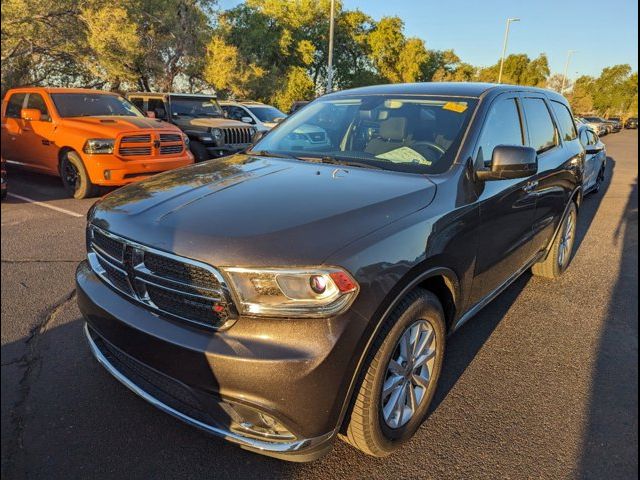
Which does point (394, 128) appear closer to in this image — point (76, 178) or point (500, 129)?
point (500, 129)

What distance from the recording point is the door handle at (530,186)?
3.38 meters

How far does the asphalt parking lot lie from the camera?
215cm

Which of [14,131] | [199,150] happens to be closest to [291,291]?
[14,131]

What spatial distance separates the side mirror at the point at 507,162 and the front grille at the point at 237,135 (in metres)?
8.97

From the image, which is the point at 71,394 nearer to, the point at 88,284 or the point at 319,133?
the point at 88,284

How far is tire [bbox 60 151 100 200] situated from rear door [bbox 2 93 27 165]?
1510 mm

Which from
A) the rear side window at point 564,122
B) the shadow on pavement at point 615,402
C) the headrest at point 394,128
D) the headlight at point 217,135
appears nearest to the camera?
the shadow on pavement at point 615,402

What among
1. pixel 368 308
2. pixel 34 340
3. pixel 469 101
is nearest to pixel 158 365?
pixel 368 308

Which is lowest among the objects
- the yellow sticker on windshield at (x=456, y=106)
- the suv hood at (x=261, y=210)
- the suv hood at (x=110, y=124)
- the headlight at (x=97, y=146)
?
the headlight at (x=97, y=146)

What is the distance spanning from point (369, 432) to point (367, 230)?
93cm

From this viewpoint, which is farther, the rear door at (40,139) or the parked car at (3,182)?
the rear door at (40,139)

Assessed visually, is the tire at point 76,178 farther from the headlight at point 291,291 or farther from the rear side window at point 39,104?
the headlight at point 291,291

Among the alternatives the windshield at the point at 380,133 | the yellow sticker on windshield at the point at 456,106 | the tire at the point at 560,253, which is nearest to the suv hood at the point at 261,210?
the windshield at the point at 380,133

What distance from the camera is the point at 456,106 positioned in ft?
10.2
